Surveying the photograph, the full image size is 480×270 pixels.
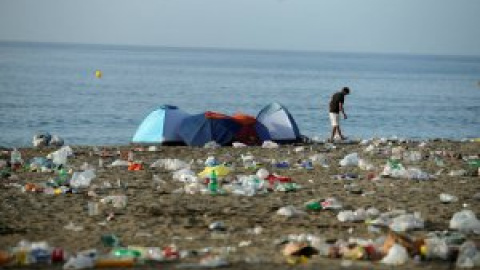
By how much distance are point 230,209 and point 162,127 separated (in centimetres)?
1088

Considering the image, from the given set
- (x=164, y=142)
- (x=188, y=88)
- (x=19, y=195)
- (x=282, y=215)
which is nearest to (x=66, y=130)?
(x=164, y=142)

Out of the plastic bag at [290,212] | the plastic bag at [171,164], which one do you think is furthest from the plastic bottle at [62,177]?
the plastic bag at [290,212]

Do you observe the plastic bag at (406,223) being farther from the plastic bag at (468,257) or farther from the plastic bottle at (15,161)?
the plastic bottle at (15,161)

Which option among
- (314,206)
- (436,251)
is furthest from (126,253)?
(314,206)

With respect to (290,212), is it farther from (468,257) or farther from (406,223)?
(468,257)

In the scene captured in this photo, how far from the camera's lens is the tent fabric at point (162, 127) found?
22.7 m

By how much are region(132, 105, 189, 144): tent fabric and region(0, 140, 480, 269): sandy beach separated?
3.13 metres

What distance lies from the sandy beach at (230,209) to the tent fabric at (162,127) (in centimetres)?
313

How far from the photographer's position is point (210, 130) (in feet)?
72.8

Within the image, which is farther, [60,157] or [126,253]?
[60,157]

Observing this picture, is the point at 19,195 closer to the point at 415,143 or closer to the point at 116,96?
the point at 415,143

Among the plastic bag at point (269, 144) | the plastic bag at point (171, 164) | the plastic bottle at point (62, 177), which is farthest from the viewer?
the plastic bag at point (269, 144)

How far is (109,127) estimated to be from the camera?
35.2 meters

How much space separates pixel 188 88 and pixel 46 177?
182 ft
